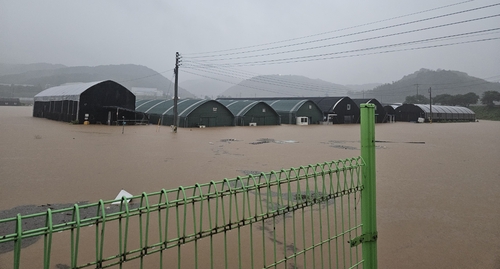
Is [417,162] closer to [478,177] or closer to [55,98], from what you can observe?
[478,177]

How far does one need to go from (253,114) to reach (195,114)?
28.3 ft

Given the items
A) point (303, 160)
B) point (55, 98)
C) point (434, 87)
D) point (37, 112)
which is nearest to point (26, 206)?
point (303, 160)

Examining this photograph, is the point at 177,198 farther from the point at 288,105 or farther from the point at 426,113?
the point at 426,113

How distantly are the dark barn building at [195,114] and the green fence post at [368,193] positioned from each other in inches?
1100

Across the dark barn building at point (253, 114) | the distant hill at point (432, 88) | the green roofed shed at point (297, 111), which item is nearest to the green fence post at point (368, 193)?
the dark barn building at point (253, 114)

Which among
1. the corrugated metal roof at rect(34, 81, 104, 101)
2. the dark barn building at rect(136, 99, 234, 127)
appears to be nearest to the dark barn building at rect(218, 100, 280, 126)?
the dark barn building at rect(136, 99, 234, 127)

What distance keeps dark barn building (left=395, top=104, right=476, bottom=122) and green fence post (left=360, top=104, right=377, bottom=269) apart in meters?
59.8

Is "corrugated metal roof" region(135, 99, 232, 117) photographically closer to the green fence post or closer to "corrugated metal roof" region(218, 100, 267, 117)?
"corrugated metal roof" region(218, 100, 267, 117)

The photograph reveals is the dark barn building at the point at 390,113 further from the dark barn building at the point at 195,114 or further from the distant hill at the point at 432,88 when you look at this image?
the distant hill at the point at 432,88

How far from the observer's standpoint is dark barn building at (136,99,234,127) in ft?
101

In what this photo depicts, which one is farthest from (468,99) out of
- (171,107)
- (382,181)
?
(382,181)

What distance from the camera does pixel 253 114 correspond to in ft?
123

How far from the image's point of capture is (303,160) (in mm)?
12344

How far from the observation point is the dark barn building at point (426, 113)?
186 feet
